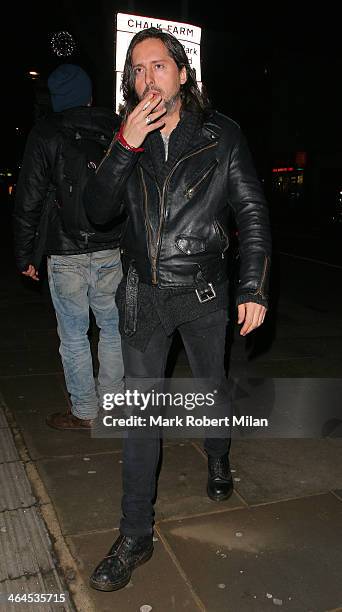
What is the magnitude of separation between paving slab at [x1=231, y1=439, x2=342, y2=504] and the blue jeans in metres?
0.98

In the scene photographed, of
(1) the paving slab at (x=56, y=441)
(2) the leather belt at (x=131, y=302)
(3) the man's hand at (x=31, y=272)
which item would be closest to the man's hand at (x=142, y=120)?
(2) the leather belt at (x=131, y=302)

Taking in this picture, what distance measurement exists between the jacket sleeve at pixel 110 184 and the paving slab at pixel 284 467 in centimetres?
171

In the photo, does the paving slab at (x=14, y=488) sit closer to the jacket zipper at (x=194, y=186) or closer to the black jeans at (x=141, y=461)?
the black jeans at (x=141, y=461)

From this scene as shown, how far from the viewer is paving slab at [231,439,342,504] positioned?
312cm

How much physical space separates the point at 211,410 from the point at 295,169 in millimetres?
29629

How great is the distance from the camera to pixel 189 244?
2.37 metres

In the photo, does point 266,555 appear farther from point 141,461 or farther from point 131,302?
point 131,302

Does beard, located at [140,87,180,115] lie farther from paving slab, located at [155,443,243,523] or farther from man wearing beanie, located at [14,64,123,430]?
paving slab, located at [155,443,243,523]

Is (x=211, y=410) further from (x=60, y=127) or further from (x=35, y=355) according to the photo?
(x=35, y=355)

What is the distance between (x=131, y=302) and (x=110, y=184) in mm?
512

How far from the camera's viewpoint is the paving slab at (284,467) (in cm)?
312

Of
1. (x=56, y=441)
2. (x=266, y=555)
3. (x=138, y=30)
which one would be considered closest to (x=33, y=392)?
(x=56, y=441)

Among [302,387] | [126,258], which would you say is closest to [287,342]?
[302,387]

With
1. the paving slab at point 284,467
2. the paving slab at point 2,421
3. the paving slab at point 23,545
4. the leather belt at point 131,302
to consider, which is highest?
the leather belt at point 131,302
